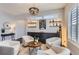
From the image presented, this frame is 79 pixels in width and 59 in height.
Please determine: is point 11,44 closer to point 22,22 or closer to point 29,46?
point 29,46

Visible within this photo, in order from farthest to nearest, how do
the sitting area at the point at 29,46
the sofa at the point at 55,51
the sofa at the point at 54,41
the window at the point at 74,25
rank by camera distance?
the sofa at the point at 54,41, the window at the point at 74,25, the sitting area at the point at 29,46, the sofa at the point at 55,51

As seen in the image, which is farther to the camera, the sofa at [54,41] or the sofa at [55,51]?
the sofa at [54,41]

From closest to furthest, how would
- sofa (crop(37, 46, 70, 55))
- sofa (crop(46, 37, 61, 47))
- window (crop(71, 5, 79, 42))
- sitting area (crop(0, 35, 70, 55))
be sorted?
sofa (crop(37, 46, 70, 55))
sitting area (crop(0, 35, 70, 55))
window (crop(71, 5, 79, 42))
sofa (crop(46, 37, 61, 47))

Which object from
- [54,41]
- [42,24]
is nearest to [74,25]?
[54,41]

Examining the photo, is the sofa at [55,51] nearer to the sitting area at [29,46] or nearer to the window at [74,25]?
the sitting area at [29,46]

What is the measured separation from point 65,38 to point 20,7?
1.41 m

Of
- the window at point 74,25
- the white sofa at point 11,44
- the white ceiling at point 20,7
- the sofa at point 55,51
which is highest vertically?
the white ceiling at point 20,7

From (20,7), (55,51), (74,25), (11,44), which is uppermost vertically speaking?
(20,7)

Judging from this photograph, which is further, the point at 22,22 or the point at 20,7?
the point at 22,22

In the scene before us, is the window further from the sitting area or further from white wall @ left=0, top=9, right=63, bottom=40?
the sitting area

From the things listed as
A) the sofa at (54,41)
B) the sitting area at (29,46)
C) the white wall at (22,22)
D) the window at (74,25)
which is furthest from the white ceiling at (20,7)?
the sofa at (54,41)

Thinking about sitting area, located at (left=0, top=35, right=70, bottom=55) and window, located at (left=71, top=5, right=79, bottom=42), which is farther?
window, located at (left=71, top=5, right=79, bottom=42)

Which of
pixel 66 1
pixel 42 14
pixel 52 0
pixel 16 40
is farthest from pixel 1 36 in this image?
pixel 66 1

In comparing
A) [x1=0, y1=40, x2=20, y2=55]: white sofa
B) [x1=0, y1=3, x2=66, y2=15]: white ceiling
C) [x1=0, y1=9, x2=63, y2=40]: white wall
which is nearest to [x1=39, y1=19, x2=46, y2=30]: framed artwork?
[x1=0, y1=9, x2=63, y2=40]: white wall
